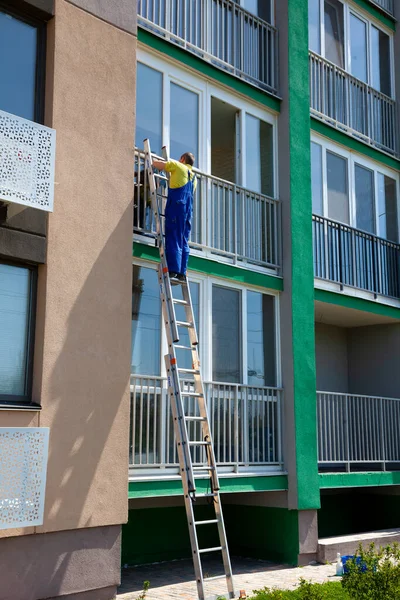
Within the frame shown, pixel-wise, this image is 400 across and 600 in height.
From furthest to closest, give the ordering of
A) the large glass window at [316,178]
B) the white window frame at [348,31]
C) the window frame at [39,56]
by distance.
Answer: the white window frame at [348,31] < the large glass window at [316,178] < the window frame at [39,56]

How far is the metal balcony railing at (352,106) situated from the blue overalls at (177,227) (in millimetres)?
5369

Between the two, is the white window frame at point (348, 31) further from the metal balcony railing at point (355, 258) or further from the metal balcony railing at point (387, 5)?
the metal balcony railing at point (355, 258)

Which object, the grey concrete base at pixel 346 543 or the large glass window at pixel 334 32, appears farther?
the large glass window at pixel 334 32

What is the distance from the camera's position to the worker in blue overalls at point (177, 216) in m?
9.59

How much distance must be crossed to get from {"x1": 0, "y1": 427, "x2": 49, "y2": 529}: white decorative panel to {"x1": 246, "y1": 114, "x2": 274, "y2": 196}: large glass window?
6.22m

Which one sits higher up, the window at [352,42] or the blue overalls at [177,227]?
the window at [352,42]

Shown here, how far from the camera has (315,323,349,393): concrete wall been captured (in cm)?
1596

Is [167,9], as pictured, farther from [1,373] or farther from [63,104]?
[1,373]

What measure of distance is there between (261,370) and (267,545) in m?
2.77

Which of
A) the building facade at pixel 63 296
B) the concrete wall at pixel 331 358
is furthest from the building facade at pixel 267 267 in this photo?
the building facade at pixel 63 296

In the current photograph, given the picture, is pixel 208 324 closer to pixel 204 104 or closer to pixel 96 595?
pixel 204 104

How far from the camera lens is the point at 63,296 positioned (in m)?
8.60

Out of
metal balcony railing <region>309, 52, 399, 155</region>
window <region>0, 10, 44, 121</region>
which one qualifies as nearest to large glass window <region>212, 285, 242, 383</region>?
window <region>0, 10, 44, 121</region>

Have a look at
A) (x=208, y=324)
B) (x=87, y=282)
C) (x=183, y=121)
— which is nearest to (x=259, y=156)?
(x=183, y=121)
